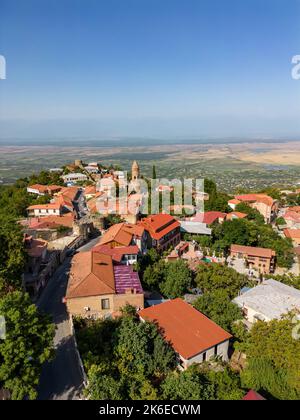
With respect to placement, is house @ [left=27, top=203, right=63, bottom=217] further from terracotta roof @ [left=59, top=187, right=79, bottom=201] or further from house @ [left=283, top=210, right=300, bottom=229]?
house @ [left=283, top=210, right=300, bottom=229]

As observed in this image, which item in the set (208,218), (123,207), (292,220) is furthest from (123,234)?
(292,220)

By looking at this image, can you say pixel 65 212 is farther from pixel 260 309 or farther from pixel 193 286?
pixel 260 309

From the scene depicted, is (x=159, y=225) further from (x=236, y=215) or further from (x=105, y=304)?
(x=236, y=215)

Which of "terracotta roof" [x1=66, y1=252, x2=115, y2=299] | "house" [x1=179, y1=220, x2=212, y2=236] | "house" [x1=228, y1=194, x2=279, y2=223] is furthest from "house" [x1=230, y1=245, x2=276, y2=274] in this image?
"terracotta roof" [x1=66, y1=252, x2=115, y2=299]

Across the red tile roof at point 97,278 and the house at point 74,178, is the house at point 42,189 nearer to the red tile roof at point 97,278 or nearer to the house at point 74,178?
the house at point 74,178
